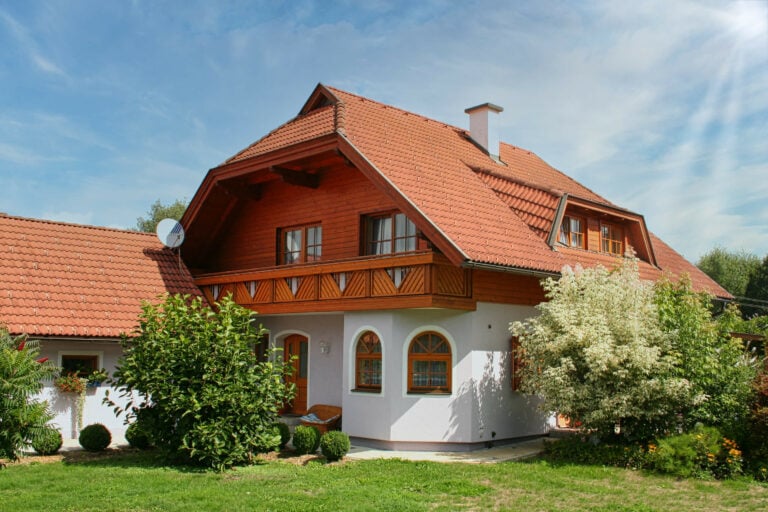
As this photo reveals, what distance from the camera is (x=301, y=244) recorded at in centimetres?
1894

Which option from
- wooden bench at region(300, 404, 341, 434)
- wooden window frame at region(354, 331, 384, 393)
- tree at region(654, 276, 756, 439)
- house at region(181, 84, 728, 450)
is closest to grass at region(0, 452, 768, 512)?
tree at region(654, 276, 756, 439)

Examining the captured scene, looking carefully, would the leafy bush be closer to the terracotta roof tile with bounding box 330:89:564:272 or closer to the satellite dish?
the terracotta roof tile with bounding box 330:89:564:272

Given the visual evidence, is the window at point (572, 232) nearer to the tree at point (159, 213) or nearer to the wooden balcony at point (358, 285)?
the wooden balcony at point (358, 285)

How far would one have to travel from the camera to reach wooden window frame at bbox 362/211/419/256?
53.7 ft

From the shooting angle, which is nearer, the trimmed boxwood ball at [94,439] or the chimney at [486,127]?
the trimmed boxwood ball at [94,439]

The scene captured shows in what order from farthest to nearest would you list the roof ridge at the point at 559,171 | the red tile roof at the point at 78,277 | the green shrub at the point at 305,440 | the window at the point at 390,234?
1. the roof ridge at the point at 559,171
2. the window at the point at 390,234
3. the red tile roof at the point at 78,277
4. the green shrub at the point at 305,440

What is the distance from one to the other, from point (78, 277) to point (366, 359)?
7.15 metres

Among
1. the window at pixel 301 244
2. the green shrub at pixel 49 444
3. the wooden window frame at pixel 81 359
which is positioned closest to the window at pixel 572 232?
the window at pixel 301 244

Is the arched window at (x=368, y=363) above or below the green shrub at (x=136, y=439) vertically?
above

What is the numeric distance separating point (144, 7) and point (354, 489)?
7957 mm

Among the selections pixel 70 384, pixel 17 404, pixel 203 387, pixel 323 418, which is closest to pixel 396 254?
pixel 323 418

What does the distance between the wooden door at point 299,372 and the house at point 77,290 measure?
2984 mm

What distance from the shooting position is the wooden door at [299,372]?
18625 mm

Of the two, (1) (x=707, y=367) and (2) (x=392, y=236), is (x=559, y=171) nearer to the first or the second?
(2) (x=392, y=236)
